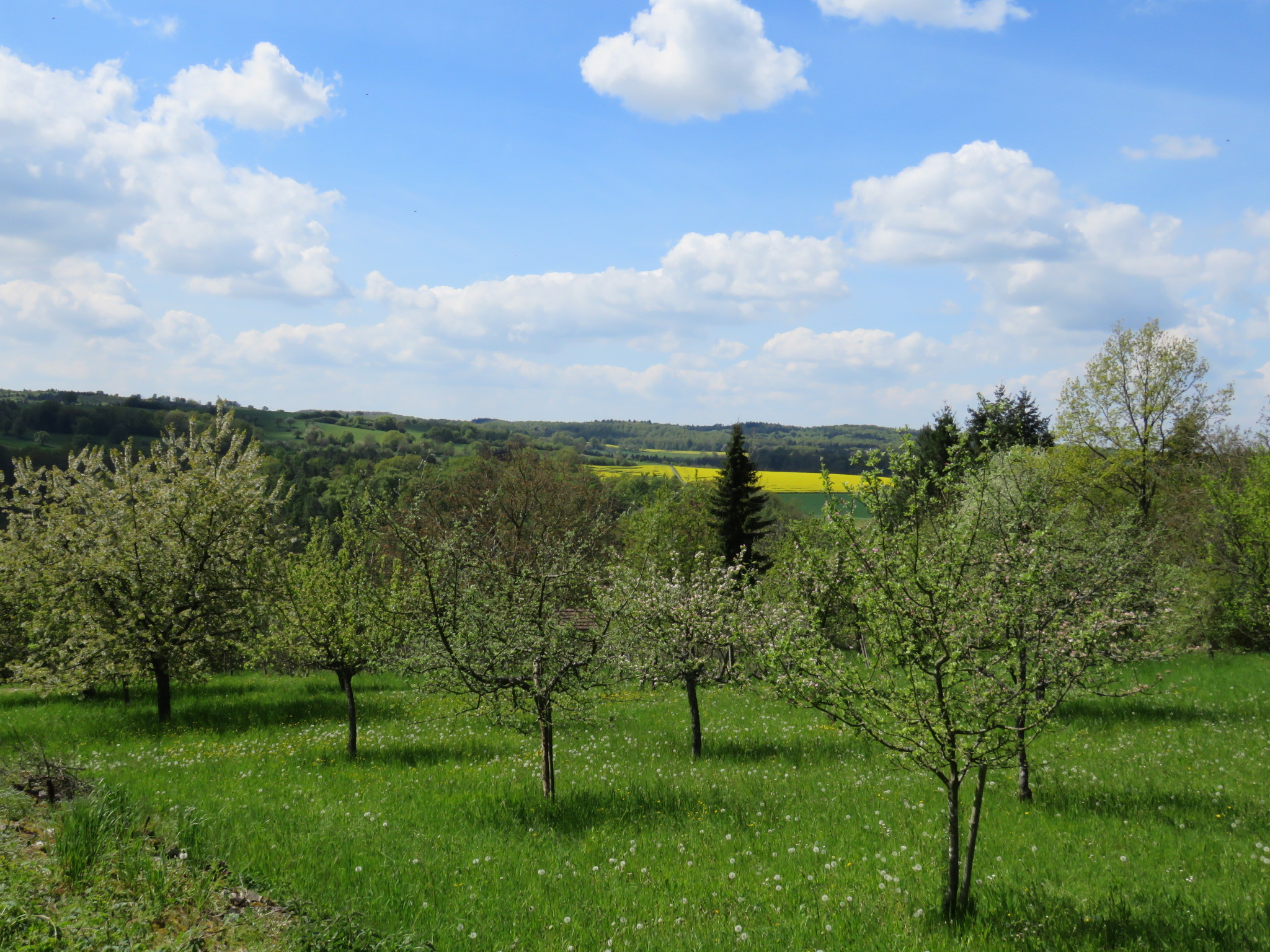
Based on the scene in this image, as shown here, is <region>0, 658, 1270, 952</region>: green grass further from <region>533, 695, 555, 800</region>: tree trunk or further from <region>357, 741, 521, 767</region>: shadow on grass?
<region>533, 695, 555, 800</region>: tree trunk

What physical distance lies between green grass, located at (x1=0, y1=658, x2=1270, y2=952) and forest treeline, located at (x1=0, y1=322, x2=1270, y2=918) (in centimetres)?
88

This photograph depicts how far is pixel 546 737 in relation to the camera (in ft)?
39.6

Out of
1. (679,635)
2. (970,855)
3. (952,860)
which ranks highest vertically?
(679,635)

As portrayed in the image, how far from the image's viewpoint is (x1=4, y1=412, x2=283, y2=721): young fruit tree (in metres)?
18.9

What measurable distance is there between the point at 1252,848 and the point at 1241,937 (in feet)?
11.8

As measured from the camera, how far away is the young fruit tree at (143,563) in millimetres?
18922

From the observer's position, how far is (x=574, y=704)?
12.4 meters

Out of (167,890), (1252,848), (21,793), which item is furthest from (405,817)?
(1252,848)

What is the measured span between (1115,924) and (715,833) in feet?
17.1

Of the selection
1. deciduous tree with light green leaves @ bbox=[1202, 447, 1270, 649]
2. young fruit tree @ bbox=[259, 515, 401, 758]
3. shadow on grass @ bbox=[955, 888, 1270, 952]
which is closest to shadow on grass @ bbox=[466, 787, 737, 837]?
shadow on grass @ bbox=[955, 888, 1270, 952]

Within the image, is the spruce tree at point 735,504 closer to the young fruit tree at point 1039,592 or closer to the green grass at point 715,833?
the green grass at point 715,833

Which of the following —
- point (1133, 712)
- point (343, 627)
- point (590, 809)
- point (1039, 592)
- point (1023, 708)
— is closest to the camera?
point (1023, 708)

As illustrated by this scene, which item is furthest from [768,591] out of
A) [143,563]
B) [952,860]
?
[952,860]

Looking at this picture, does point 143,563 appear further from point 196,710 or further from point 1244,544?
point 1244,544
